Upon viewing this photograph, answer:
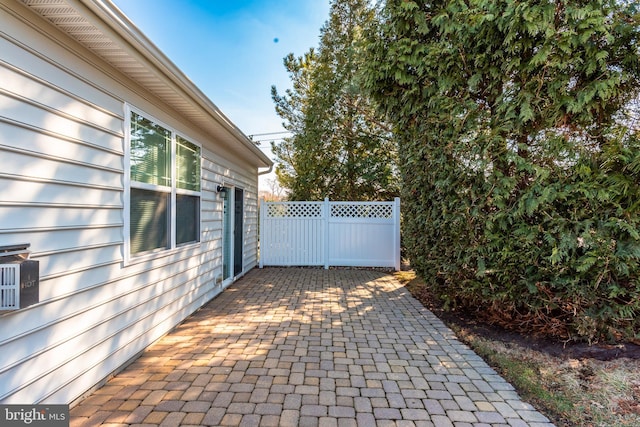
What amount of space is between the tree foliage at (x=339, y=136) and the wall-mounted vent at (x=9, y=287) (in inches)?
291

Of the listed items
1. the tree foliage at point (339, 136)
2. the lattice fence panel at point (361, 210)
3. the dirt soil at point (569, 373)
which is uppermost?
the tree foliage at point (339, 136)

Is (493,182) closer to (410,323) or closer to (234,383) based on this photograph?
(410,323)

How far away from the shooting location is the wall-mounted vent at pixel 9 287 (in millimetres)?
1507

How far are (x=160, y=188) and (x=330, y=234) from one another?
15.3 feet

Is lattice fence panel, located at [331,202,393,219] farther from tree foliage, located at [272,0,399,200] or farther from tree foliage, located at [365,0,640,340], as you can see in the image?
tree foliage, located at [365,0,640,340]

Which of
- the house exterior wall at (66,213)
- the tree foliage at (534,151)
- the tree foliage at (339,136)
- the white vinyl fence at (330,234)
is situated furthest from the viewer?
the tree foliage at (339,136)

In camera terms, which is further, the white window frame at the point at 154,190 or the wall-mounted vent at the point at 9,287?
the white window frame at the point at 154,190

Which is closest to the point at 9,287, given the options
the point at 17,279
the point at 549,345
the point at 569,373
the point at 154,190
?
the point at 17,279

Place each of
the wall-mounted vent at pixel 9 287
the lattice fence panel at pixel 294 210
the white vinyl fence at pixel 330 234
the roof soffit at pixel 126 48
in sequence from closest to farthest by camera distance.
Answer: the wall-mounted vent at pixel 9 287 < the roof soffit at pixel 126 48 < the white vinyl fence at pixel 330 234 < the lattice fence panel at pixel 294 210

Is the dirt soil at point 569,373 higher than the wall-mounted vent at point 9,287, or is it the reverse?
the wall-mounted vent at point 9,287

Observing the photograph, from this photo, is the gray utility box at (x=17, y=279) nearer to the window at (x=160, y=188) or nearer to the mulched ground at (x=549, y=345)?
the window at (x=160, y=188)

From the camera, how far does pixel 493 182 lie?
119 inches

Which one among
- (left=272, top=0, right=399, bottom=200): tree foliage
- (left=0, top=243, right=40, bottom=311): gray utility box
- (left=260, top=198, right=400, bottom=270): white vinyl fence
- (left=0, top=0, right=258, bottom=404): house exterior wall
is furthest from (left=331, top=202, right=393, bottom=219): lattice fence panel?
(left=0, top=243, right=40, bottom=311): gray utility box

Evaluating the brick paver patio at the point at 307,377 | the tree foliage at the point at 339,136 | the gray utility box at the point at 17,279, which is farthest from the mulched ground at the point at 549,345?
the tree foliage at the point at 339,136
